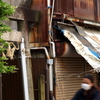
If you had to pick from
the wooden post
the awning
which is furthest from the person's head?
the wooden post

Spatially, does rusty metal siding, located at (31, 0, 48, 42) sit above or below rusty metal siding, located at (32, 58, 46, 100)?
above

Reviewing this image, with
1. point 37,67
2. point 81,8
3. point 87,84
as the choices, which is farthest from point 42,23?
point 87,84

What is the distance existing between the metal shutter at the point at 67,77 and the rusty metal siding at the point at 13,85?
4.69 ft

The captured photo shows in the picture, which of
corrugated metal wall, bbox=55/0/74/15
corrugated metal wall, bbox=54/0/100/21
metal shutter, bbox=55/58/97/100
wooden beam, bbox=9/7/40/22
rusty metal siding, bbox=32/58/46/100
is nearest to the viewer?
wooden beam, bbox=9/7/40/22

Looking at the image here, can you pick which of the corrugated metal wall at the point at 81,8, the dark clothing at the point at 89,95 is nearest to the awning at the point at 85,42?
the corrugated metal wall at the point at 81,8

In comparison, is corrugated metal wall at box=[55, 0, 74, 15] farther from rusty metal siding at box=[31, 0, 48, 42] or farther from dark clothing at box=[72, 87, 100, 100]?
dark clothing at box=[72, 87, 100, 100]

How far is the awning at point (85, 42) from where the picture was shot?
901cm

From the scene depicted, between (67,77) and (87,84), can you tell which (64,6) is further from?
(87,84)

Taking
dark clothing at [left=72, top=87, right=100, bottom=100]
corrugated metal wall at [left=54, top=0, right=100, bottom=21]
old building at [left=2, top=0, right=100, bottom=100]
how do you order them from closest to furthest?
dark clothing at [left=72, top=87, right=100, bottom=100] → old building at [left=2, top=0, right=100, bottom=100] → corrugated metal wall at [left=54, top=0, right=100, bottom=21]

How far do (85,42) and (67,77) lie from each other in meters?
1.63

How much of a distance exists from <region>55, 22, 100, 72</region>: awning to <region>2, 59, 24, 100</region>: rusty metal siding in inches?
87.2

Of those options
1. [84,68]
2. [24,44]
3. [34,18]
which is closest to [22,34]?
[24,44]

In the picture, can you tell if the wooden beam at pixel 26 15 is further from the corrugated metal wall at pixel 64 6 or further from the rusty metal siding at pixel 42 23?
the corrugated metal wall at pixel 64 6

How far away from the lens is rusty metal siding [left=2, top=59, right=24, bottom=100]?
9.74 metres
